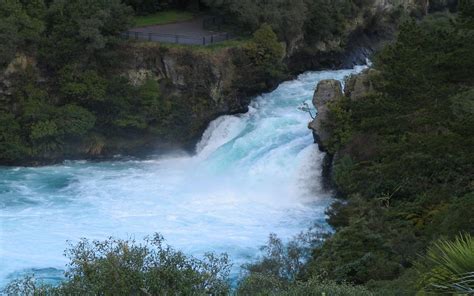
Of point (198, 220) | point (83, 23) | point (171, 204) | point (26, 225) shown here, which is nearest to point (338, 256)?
point (198, 220)

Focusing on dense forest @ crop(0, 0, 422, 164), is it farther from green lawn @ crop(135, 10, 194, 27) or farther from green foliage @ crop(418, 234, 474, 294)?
green foliage @ crop(418, 234, 474, 294)

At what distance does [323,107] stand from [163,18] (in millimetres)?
17188

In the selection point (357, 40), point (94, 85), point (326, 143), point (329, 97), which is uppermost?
point (329, 97)

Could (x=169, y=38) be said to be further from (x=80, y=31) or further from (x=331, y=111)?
(x=331, y=111)

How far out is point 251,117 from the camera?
37656 millimetres

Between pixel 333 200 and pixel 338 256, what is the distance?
27.3 ft

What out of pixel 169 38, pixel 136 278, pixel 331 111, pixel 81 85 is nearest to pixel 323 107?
pixel 331 111

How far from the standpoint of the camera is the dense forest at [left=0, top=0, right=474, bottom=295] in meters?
13.6

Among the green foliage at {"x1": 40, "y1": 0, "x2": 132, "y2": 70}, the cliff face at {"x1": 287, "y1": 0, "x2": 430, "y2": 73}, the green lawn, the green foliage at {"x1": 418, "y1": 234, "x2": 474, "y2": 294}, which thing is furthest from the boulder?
the green foliage at {"x1": 418, "y1": 234, "x2": 474, "y2": 294}

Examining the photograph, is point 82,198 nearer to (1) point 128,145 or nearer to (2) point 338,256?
(1) point 128,145

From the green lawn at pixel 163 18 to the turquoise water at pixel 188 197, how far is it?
9.46 meters

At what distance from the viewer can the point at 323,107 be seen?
102 ft

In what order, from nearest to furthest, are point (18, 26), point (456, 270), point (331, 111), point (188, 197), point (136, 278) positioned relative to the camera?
point (456, 270) → point (136, 278) → point (188, 197) → point (331, 111) → point (18, 26)

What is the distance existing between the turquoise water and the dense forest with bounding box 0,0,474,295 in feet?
5.82
